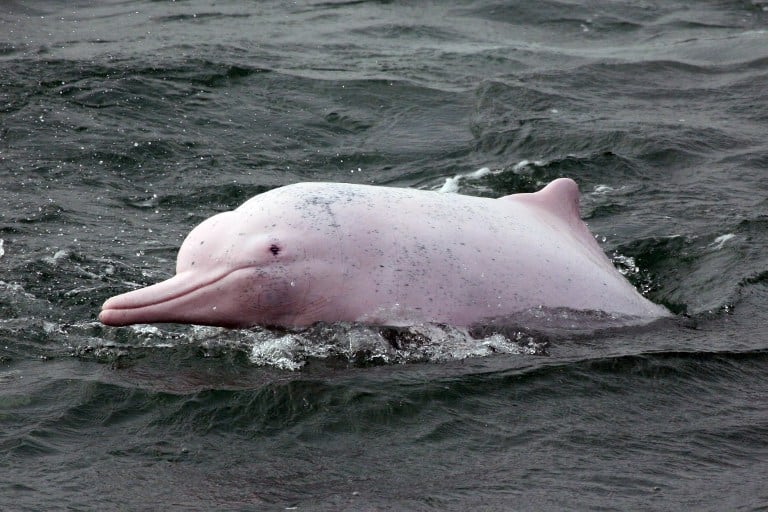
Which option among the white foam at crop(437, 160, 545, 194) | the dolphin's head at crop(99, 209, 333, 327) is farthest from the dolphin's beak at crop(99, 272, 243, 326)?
the white foam at crop(437, 160, 545, 194)

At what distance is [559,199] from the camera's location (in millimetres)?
9914

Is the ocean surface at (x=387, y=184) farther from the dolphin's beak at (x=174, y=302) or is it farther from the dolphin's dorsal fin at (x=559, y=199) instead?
the dolphin's dorsal fin at (x=559, y=199)

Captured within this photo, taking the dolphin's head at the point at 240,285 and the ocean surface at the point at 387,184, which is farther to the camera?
the dolphin's head at the point at 240,285

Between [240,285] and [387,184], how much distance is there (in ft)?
20.2

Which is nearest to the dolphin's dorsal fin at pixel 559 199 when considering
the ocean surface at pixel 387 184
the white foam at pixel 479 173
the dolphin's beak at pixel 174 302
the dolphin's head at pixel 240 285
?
the ocean surface at pixel 387 184

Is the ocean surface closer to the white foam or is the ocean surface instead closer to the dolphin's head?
the white foam

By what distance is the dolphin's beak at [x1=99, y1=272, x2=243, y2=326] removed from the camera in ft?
26.9

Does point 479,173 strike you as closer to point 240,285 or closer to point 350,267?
point 350,267

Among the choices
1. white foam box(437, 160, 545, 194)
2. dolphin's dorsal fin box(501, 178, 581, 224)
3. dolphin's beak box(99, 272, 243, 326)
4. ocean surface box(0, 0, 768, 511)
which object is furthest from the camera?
white foam box(437, 160, 545, 194)

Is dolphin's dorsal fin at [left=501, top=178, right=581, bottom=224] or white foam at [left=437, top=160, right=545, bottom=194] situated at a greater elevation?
dolphin's dorsal fin at [left=501, top=178, right=581, bottom=224]

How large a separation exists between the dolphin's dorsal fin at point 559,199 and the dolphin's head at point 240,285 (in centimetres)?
220

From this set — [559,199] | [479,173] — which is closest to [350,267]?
[559,199]

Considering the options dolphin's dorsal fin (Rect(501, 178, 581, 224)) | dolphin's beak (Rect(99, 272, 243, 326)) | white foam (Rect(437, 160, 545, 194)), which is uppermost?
dolphin's dorsal fin (Rect(501, 178, 581, 224))

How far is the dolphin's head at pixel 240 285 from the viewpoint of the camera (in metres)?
8.23
